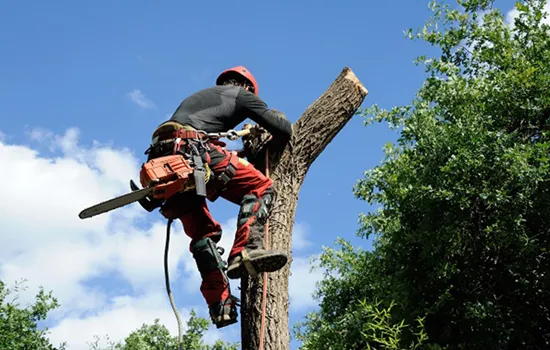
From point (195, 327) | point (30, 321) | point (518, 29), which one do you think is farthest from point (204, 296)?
point (195, 327)

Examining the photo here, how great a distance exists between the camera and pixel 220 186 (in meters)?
4.17

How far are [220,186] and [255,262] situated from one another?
0.65 m

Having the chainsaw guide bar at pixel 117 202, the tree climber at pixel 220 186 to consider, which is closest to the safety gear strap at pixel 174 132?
the tree climber at pixel 220 186

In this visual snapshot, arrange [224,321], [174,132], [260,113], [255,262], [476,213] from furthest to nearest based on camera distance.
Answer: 1. [476,213]
2. [260,113]
3. [174,132]
4. [224,321]
5. [255,262]

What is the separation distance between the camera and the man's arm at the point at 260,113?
434 cm

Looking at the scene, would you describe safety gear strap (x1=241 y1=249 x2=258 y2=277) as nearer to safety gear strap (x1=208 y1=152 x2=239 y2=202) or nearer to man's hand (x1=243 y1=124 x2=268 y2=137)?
safety gear strap (x1=208 y1=152 x2=239 y2=202)

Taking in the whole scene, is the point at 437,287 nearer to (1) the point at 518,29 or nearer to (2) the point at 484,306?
(2) the point at 484,306

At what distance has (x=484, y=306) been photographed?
8.60 meters

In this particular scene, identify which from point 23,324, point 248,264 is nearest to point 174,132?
point 248,264

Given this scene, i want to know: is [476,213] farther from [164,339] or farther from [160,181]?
[164,339]

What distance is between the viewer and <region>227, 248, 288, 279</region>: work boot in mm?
3723

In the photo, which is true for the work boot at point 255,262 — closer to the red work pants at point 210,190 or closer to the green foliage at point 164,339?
the red work pants at point 210,190

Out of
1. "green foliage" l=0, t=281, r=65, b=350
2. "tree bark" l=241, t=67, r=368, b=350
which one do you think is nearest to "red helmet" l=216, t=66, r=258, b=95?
"tree bark" l=241, t=67, r=368, b=350

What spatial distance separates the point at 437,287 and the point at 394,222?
1746 millimetres
